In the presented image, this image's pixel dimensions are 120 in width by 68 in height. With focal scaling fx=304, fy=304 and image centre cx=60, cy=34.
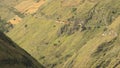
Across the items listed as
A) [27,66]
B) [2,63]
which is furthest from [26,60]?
[2,63]

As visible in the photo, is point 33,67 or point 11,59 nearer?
point 11,59

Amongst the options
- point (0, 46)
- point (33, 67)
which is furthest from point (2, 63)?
point (33, 67)

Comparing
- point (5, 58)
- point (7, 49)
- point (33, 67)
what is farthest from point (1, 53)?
point (33, 67)

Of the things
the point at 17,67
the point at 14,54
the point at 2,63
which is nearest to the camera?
the point at 2,63

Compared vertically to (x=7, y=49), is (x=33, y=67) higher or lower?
lower

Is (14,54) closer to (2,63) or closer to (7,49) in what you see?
(7,49)

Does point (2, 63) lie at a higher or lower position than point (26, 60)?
higher

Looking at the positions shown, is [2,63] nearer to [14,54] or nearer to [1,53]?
[1,53]

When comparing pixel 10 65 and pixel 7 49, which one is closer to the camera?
pixel 10 65

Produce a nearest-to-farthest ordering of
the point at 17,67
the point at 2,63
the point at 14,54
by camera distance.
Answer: the point at 2,63 < the point at 17,67 < the point at 14,54
